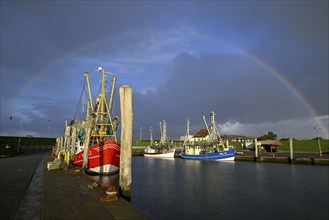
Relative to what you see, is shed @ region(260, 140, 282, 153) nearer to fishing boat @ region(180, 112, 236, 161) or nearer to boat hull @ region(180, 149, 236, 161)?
fishing boat @ region(180, 112, 236, 161)

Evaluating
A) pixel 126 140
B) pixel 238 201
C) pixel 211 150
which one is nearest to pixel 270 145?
pixel 211 150

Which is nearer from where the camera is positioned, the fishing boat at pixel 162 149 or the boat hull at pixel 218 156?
the boat hull at pixel 218 156

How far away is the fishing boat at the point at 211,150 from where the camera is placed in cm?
8043

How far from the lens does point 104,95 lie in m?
46.1

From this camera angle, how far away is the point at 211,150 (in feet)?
299

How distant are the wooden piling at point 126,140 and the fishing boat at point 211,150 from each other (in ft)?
226

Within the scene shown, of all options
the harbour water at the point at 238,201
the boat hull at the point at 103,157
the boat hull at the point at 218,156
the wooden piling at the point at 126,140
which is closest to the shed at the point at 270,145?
the boat hull at the point at 218,156

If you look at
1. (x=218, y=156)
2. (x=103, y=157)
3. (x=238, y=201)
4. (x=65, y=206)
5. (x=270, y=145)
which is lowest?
(x=238, y=201)

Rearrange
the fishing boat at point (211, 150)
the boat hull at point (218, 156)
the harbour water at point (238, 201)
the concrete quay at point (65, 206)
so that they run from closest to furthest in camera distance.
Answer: the concrete quay at point (65, 206) → the harbour water at point (238, 201) → the boat hull at point (218, 156) → the fishing boat at point (211, 150)

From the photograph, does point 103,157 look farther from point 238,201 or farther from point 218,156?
point 218,156

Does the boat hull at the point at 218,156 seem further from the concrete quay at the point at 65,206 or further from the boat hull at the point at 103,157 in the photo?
the concrete quay at the point at 65,206

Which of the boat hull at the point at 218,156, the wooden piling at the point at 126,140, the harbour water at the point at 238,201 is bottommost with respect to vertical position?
the harbour water at the point at 238,201

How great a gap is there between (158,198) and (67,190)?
1201cm

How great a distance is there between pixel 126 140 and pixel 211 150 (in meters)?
81.1
